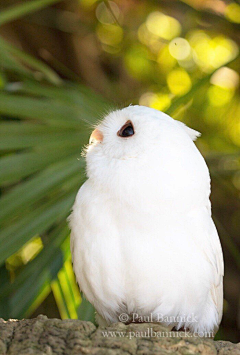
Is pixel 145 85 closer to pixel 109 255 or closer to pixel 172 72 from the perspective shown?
pixel 172 72

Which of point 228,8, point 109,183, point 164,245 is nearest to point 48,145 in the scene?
point 109,183

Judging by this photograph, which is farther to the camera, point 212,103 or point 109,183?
point 212,103

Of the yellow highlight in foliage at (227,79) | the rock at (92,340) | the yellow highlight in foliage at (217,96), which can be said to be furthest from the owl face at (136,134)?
the yellow highlight in foliage at (217,96)

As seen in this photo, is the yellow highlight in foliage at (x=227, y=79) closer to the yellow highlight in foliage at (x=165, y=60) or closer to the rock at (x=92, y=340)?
the yellow highlight in foliage at (x=165, y=60)

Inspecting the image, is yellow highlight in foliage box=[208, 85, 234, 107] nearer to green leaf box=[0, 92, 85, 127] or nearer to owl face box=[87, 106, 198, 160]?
green leaf box=[0, 92, 85, 127]

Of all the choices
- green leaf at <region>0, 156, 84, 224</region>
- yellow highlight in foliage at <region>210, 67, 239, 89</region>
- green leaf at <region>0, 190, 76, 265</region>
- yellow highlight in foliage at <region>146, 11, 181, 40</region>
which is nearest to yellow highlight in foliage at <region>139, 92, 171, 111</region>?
yellow highlight in foliage at <region>210, 67, 239, 89</region>

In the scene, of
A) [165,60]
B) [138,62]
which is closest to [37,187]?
[138,62]

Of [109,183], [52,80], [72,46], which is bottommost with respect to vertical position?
[109,183]
